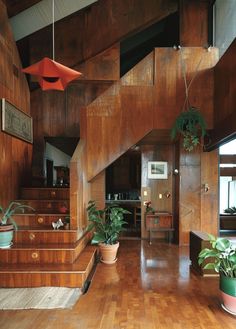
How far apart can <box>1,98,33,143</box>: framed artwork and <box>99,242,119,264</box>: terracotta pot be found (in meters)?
2.64

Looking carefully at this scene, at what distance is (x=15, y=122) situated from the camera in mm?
4520

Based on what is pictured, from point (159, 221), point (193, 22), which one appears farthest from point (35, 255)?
point (193, 22)

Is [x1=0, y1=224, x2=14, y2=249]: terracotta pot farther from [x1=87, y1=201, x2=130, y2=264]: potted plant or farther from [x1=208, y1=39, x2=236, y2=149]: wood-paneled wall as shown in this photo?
[x1=208, y1=39, x2=236, y2=149]: wood-paneled wall

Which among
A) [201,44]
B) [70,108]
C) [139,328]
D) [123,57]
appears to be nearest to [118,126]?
[70,108]

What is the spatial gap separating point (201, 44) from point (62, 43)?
315 cm

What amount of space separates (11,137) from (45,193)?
4.15 feet

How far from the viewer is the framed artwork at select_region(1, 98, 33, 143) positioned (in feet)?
13.4

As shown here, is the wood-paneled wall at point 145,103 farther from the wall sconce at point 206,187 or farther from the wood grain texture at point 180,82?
the wall sconce at point 206,187

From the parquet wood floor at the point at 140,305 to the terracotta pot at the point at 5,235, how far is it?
3.24ft

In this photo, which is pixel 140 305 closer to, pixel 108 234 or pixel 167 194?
pixel 108 234

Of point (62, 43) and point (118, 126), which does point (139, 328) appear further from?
point (62, 43)

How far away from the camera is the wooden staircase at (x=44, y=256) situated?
306 centimetres

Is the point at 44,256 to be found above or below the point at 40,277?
above

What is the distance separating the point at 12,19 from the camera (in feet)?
15.4
